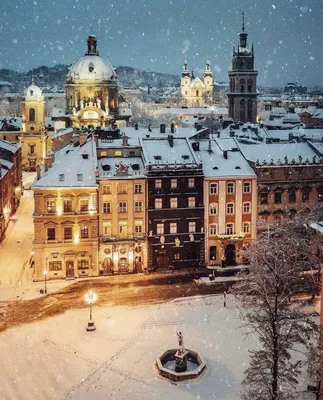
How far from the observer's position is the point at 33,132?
11594 cm

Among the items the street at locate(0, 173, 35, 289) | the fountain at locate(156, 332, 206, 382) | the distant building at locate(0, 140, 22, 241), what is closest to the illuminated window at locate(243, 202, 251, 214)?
the street at locate(0, 173, 35, 289)

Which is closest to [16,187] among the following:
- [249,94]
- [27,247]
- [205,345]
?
[27,247]

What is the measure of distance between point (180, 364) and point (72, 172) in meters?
23.8

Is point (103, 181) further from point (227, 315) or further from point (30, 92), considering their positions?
point (30, 92)

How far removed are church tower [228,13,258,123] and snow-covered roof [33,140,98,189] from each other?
71746 millimetres

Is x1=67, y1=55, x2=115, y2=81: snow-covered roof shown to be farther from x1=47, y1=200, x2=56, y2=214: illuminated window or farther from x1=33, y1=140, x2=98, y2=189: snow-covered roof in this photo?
x1=47, y1=200, x2=56, y2=214: illuminated window

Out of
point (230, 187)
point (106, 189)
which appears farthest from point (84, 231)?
point (230, 187)

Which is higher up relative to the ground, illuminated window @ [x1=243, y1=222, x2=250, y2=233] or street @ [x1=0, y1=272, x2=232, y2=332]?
illuminated window @ [x1=243, y1=222, x2=250, y2=233]

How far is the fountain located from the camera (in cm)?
3438

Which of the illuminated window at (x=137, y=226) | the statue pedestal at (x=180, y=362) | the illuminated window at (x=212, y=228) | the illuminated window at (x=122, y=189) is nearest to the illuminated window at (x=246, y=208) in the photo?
the illuminated window at (x=212, y=228)

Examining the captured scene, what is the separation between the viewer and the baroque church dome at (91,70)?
4604 inches

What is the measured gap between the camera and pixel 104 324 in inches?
1666

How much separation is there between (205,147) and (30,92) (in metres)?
66.0

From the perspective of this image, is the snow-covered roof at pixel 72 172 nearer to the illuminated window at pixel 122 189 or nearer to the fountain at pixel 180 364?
the illuminated window at pixel 122 189
